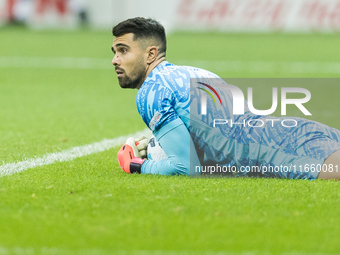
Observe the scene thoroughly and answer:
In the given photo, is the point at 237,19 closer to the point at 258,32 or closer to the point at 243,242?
the point at 258,32

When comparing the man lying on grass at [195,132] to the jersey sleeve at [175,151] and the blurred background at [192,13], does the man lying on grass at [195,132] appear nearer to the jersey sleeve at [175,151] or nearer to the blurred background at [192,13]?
the jersey sleeve at [175,151]

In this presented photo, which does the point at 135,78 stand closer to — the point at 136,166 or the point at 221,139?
the point at 136,166

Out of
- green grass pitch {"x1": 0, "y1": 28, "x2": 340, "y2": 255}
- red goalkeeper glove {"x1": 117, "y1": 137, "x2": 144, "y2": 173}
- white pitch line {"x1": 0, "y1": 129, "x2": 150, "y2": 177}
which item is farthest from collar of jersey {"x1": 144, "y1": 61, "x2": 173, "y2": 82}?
white pitch line {"x1": 0, "y1": 129, "x2": 150, "y2": 177}

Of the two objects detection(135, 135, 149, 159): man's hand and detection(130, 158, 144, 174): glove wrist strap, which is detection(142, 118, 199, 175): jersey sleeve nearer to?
detection(130, 158, 144, 174): glove wrist strap

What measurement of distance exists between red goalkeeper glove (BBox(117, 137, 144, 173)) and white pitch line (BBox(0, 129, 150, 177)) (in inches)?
33.0

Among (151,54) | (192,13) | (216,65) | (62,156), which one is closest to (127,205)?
(151,54)

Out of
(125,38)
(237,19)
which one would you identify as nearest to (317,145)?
(125,38)

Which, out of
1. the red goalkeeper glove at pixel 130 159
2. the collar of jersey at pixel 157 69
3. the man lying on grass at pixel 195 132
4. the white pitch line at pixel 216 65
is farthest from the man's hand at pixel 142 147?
A: the white pitch line at pixel 216 65

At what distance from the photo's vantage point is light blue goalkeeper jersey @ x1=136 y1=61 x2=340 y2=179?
5.57 metres

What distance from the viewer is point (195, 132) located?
18.6ft

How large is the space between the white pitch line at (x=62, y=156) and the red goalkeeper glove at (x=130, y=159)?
33.0 inches

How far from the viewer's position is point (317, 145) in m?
5.63

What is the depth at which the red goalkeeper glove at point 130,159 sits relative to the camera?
19.1 ft

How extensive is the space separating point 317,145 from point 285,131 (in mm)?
273
